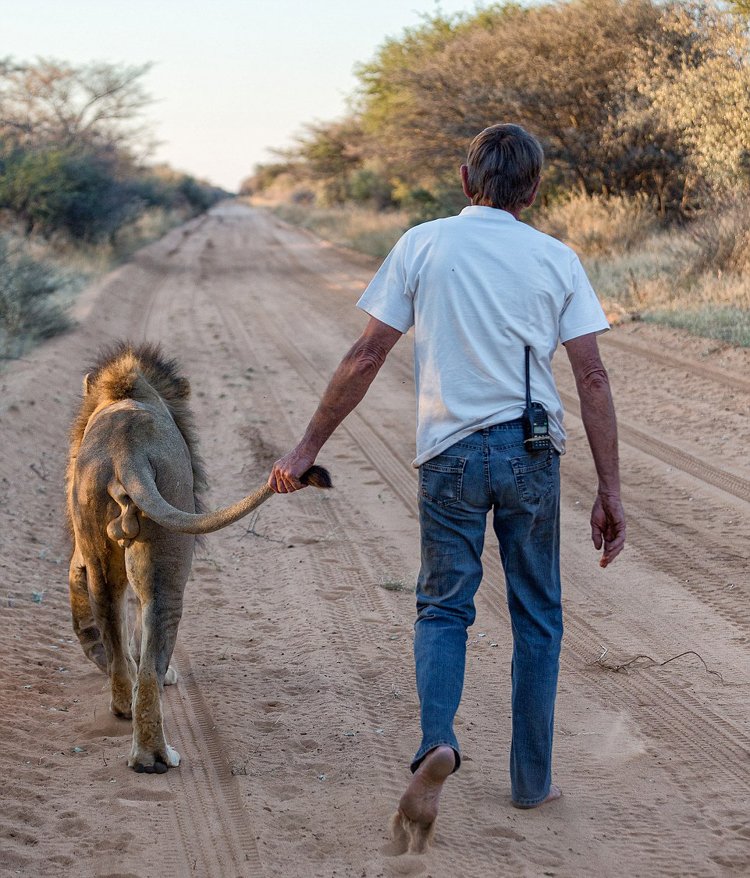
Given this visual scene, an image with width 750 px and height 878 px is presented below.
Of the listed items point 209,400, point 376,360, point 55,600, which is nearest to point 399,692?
point 376,360

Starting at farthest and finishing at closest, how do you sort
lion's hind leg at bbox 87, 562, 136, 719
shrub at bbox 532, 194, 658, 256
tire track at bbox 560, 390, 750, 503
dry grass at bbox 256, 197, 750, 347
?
1. shrub at bbox 532, 194, 658, 256
2. dry grass at bbox 256, 197, 750, 347
3. tire track at bbox 560, 390, 750, 503
4. lion's hind leg at bbox 87, 562, 136, 719

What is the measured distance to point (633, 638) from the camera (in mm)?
4926

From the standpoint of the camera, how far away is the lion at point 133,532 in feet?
12.1

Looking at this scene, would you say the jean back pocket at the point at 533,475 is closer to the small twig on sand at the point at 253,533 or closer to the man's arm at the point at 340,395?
the man's arm at the point at 340,395

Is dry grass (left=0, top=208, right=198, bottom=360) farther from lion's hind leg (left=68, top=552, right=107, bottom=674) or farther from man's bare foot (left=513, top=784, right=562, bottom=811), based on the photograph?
man's bare foot (left=513, top=784, right=562, bottom=811)

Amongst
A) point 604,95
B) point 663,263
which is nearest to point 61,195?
point 604,95

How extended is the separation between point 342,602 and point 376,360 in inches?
98.4

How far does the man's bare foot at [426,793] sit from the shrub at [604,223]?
15201 millimetres

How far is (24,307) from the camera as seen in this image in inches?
529

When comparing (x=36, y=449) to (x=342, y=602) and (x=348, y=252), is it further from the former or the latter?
(x=348, y=252)

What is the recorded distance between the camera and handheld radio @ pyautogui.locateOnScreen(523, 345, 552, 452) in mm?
3172

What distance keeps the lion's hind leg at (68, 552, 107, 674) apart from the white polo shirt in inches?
67.1

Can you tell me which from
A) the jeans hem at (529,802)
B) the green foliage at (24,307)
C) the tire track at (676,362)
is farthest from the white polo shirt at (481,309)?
the green foliage at (24,307)

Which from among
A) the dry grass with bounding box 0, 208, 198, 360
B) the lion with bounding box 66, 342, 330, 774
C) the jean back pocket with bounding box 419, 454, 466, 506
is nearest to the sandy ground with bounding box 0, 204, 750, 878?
the lion with bounding box 66, 342, 330, 774
